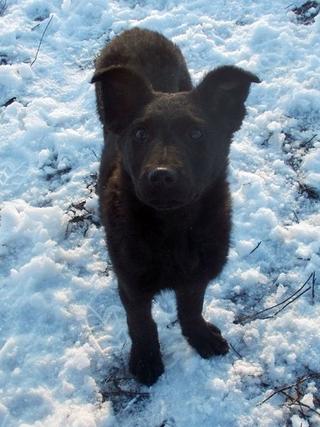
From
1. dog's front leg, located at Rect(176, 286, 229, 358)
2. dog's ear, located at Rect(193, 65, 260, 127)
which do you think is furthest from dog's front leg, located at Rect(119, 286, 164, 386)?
dog's ear, located at Rect(193, 65, 260, 127)

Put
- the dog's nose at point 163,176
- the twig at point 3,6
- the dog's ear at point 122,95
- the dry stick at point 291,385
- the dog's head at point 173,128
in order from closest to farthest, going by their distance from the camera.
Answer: the dog's nose at point 163,176
the dog's head at point 173,128
the dog's ear at point 122,95
the dry stick at point 291,385
the twig at point 3,6

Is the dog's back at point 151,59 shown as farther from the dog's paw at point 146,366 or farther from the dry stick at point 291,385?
the dry stick at point 291,385

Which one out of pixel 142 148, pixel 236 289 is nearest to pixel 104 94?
pixel 142 148

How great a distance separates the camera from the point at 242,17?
5.75 metres

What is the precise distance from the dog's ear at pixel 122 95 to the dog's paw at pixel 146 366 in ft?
4.41

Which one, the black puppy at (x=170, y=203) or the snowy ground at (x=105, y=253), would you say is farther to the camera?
the snowy ground at (x=105, y=253)

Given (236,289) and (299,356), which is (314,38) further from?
(299,356)

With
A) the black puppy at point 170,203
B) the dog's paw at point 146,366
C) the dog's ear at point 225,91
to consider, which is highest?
the dog's ear at point 225,91

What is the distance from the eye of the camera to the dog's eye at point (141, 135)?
9.52 feet

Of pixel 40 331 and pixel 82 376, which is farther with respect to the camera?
pixel 40 331

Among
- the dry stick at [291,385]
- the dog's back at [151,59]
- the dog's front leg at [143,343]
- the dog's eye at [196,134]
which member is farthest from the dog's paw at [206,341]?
the dog's back at [151,59]

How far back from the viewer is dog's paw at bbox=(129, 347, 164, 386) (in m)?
3.32

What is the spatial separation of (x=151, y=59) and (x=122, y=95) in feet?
3.61

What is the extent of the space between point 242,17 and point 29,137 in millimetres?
2560
